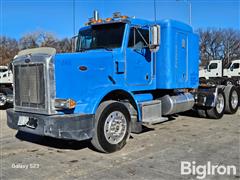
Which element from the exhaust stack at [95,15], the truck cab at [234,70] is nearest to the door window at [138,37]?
the exhaust stack at [95,15]

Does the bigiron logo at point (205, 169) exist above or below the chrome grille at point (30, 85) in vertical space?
below

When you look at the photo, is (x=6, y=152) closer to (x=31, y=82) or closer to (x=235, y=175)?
(x=31, y=82)

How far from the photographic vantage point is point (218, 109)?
418 inches

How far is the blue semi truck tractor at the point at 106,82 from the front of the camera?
5.67 metres

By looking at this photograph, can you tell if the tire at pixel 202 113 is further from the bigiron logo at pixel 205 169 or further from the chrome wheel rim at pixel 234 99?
the bigiron logo at pixel 205 169

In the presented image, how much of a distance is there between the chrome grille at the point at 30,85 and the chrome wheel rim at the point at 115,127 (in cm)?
133

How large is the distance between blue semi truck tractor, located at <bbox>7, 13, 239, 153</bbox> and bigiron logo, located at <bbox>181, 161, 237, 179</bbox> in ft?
5.30

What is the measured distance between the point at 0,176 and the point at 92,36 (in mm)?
3930

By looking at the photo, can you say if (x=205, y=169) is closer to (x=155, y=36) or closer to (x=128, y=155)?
(x=128, y=155)

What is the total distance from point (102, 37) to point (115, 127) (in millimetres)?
2299

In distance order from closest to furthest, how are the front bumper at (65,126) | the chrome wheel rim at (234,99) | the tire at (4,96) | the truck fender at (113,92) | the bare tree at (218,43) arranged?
1. the front bumper at (65,126)
2. the truck fender at (113,92)
3. the chrome wheel rim at (234,99)
4. the tire at (4,96)
5. the bare tree at (218,43)

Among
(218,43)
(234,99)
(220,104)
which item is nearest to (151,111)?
(220,104)

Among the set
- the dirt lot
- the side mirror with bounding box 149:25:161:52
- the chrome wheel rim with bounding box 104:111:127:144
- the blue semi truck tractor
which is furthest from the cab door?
the dirt lot

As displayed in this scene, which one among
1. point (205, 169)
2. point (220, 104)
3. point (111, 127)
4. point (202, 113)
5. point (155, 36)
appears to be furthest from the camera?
point (220, 104)
